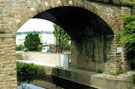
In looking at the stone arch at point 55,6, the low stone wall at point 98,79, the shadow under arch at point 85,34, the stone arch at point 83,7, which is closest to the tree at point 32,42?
the low stone wall at point 98,79

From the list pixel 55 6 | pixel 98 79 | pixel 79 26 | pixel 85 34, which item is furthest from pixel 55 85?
pixel 55 6

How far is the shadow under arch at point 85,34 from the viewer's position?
10.7 m

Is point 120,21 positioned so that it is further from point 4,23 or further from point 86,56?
point 4,23

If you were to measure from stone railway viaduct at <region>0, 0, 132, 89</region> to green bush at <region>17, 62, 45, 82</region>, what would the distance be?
2.77 metres

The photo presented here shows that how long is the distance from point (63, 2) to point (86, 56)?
4737 millimetres

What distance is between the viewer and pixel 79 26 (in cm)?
1230

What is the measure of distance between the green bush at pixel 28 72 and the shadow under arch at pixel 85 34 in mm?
2869

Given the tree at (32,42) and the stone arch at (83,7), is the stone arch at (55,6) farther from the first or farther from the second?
the tree at (32,42)

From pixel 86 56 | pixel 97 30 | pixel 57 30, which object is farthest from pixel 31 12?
pixel 57 30

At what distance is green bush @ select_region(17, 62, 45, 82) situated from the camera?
14.5 meters

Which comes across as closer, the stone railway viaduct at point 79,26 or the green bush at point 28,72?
the stone railway viaduct at point 79,26

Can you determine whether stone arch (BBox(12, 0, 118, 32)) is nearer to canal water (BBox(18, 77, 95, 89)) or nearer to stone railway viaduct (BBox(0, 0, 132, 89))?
stone railway viaduct (BBox(0, 0, 132, 89))

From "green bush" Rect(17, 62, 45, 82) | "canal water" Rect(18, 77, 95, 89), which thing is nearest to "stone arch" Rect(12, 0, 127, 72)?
"canal water" Rect(18, 77, 95, 89)

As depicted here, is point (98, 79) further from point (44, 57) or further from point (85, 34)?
point (44, 57)
